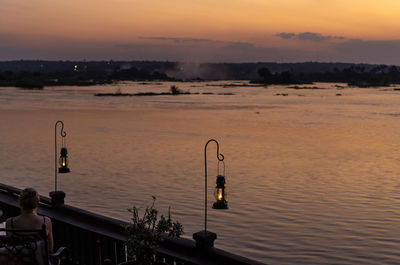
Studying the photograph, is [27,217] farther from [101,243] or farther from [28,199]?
[101,243]

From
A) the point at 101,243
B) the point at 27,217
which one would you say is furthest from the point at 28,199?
the point at 101,243

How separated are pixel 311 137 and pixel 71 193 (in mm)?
20979

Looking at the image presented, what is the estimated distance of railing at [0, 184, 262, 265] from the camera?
5337 mm

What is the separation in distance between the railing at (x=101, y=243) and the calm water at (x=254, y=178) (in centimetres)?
588

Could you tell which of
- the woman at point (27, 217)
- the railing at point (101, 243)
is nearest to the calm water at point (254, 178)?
the railing at point (101, 243)

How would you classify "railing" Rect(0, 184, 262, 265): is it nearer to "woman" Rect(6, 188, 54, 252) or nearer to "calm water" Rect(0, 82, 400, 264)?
"woman" Rect(6, 188, 54, 252)

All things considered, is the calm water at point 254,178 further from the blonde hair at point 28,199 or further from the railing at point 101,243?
the blonde hair at point 28,199

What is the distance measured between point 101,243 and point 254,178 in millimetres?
14939

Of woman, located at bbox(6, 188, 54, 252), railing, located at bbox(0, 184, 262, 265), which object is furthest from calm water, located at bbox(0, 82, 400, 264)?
woman, located at bbox(6, 188, 54, 252)

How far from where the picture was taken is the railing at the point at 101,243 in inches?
210

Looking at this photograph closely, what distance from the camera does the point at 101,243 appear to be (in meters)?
6.52

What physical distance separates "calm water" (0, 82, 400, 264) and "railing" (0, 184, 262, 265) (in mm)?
5885

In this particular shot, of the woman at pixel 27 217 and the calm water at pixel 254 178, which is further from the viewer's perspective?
the calm water at pixel 254 178

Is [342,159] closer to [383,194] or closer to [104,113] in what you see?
[383,194]
